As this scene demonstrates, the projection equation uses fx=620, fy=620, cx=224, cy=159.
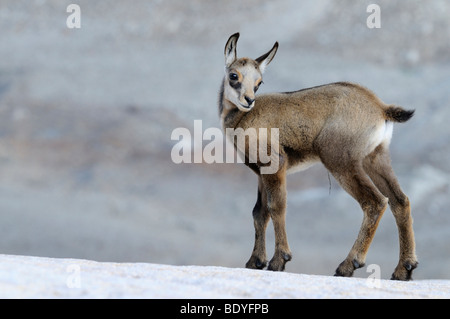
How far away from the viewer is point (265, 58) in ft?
40.5

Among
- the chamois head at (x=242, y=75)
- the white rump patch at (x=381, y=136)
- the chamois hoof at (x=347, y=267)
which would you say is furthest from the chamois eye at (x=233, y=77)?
the chamois hoof at (x=347, y=267)

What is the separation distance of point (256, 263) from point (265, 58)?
13.2 ft

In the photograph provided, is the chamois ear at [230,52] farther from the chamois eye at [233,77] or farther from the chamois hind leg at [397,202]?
the chamois hind leg at [397,202]

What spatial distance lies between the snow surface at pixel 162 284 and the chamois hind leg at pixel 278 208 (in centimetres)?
225

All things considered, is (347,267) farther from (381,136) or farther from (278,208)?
(381,136)

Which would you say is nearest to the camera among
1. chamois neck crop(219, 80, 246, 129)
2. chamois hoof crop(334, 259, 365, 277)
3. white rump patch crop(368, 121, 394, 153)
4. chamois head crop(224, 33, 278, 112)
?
chamois hoof crop(334, 259, 365, 277)

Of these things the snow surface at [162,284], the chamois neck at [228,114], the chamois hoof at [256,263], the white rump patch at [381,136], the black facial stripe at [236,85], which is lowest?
the snow surface at [162,284]

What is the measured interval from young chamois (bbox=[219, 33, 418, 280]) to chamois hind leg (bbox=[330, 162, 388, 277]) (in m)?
0.02

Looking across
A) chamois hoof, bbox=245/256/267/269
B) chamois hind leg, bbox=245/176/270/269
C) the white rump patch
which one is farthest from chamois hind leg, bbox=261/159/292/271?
the white rump patch

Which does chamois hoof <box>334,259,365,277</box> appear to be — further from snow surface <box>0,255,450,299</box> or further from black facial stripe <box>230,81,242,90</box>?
black facial stripe <box>230,81,242,90</box>

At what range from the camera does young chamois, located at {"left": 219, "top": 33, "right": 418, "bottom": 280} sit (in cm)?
1095

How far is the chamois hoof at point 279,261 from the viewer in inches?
429

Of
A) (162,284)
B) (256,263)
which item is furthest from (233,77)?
(162,284)
